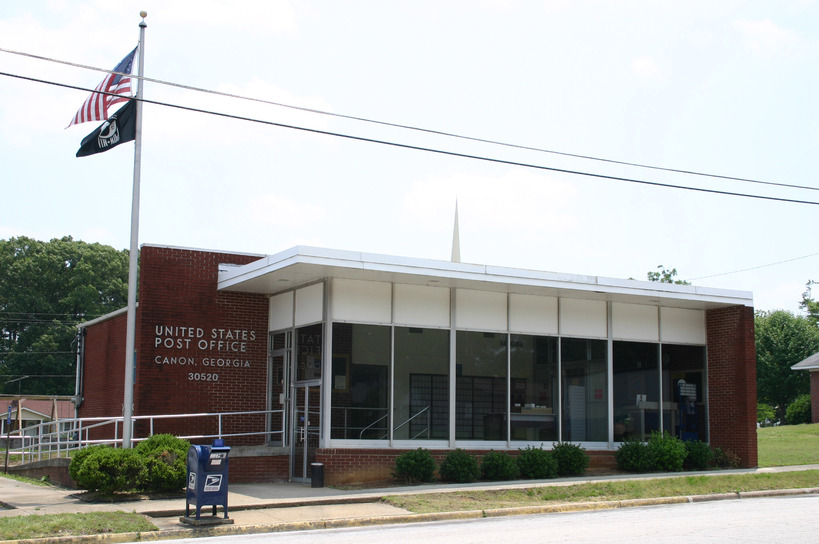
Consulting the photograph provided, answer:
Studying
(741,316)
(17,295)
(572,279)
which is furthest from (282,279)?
(17,295)

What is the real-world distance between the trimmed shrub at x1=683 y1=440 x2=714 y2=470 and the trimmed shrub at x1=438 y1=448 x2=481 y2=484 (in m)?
6.57

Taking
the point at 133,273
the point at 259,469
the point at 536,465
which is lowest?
the point at 259,469

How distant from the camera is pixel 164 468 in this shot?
16.8 m

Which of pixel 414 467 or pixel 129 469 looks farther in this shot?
pixel 414 467

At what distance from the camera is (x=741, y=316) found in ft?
79.3

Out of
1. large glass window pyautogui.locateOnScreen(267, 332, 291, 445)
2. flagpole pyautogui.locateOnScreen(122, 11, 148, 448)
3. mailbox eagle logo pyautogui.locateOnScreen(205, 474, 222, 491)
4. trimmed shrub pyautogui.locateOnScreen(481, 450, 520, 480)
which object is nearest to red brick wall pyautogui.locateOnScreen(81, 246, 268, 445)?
large glass window pyautogui.locateOnScreen(267, 332, 291, 445)

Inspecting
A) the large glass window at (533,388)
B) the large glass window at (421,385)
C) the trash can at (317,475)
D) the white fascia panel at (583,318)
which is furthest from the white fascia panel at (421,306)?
the trash can at (317,475)

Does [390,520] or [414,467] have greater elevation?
[414,467]

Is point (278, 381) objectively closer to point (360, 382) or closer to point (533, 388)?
point (360, 382)

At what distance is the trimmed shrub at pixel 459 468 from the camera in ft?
64.1

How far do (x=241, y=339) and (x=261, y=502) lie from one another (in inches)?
275

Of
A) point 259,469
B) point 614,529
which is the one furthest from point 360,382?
point 614,529

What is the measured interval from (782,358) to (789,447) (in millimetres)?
36932

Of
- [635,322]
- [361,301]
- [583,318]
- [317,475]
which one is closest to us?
[317,475]
